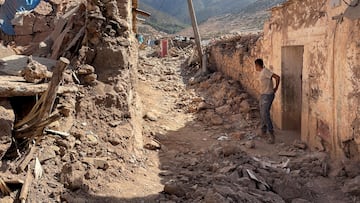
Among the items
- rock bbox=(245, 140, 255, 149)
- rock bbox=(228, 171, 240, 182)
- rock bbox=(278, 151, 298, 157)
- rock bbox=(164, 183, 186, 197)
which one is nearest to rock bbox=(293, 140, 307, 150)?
rock bbox=(278, 151, 298, 157)

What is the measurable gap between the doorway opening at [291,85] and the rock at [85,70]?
3841 millimetres

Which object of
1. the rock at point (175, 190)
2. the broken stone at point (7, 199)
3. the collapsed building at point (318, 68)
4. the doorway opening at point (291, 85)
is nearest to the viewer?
the broken stone at point (7, 199)

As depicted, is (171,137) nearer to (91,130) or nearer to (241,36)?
(91,130)

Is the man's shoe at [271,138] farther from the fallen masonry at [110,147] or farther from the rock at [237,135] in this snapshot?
the rock at [237,135]

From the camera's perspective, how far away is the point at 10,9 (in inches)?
421

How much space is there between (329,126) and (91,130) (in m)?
3.34

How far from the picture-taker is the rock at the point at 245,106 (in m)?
8.19

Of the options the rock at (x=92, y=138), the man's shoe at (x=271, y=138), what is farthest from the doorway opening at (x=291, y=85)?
the rock at (x=92, y=138)

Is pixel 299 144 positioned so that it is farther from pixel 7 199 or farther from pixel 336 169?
pixel 7 199

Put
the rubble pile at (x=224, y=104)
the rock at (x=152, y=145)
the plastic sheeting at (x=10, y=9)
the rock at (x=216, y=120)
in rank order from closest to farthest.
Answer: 1. the rock at (x=152, y=145)
2. the rock at (x=216, y=120)
3. the rubble pile at (x=224, y=104)
4. the plastic sheeting at (x=10, y=9)

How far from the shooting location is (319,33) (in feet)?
17.6

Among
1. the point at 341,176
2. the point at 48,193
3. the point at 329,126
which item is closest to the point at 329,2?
the point at 329,126

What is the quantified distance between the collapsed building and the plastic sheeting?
6.83 metres

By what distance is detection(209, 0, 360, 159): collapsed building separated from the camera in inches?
173
